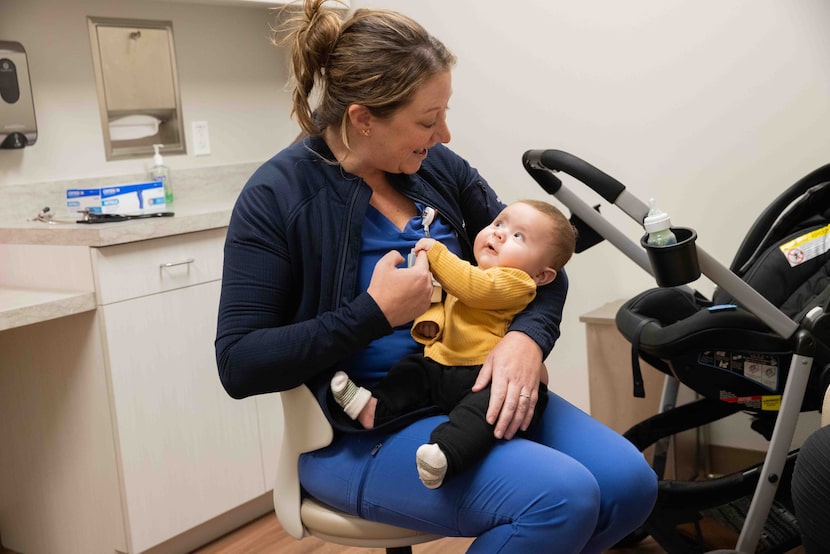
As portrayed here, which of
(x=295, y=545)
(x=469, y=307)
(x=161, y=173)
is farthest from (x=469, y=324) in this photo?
(x=161, y=173)

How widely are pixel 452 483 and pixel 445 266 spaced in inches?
13.0

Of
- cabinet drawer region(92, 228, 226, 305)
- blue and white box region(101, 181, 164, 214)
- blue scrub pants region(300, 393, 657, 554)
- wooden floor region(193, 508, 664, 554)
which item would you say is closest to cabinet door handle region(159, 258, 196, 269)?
cabinet drawer region(92, 228, 226, 305)

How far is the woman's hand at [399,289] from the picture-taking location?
1.28 metres

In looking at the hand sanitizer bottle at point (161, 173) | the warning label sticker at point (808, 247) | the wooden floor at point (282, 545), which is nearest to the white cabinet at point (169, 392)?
the wooden floor at point (282, 545)

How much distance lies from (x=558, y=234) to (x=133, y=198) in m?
1.47

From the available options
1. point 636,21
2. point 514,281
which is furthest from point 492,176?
point 514,281

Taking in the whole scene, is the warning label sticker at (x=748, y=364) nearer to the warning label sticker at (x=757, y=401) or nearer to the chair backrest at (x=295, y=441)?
the warning label sticker at (x=757, y=401)

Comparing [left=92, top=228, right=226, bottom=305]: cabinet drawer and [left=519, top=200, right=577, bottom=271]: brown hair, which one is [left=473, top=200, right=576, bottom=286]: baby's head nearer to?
→ [left=519, top=200, right=577, bottom=271]: brown hair

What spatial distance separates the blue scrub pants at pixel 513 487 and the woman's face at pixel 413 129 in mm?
435

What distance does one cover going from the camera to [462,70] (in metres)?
2.96

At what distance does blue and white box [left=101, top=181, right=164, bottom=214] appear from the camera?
2400mm

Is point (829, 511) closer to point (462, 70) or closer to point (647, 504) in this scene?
point (647, 504)

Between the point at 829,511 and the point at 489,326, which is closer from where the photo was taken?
the point at 829,511

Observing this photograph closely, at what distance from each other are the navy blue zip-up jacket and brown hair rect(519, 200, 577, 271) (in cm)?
6
